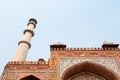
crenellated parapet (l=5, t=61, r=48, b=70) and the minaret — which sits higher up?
the minaret

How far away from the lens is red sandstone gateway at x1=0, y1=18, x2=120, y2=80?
9695mm

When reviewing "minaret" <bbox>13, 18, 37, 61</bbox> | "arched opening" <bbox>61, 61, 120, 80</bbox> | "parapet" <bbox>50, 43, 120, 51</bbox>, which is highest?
"minaret" <bbox>13, 18, 37, 61</bbox>

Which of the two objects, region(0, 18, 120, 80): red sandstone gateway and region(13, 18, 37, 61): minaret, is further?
region(13, 18, 37, 61): minaret

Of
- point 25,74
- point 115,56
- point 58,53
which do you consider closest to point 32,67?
point 25,74

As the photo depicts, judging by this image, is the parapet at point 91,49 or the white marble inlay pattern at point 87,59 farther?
the parapet at point 91,49

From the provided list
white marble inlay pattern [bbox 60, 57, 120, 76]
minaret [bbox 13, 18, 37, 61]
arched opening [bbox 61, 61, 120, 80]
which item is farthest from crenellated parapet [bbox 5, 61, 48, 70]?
minaret [bbox 13, 18, 37, 61]

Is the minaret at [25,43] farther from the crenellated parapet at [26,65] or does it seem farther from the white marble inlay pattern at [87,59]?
the white marble inlay pattern at [87,59]

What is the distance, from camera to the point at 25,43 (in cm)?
1405

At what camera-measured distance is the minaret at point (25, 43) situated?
1293 cm

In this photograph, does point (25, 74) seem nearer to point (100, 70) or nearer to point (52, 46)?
point (52, 46)

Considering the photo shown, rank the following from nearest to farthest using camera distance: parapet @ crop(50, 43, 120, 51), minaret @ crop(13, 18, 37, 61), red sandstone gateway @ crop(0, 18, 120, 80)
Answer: red sandstone gateway @ crop(0, 18, 120, 80) → parapet @ crop(50, 43, 120, 51) → minaret @ crop(13, 18, 37, 61)

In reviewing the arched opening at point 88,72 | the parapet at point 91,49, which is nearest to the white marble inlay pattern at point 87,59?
the arched opening at point 88,72

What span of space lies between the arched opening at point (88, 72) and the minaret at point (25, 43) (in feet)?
11.9

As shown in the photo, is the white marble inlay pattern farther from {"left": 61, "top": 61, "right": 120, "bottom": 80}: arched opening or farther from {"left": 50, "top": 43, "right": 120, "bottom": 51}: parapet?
{"left": 50, "top": 43, "right": 120, "bottom": 51}: parapet
